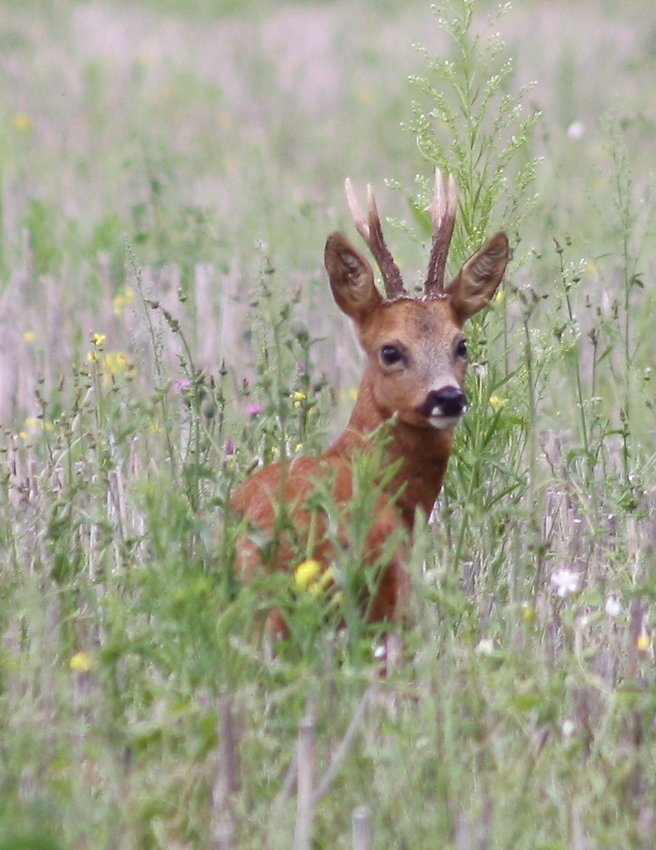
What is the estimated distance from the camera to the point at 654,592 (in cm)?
452

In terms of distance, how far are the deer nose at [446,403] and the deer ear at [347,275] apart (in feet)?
1.81

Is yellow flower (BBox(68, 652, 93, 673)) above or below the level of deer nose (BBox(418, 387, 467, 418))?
below

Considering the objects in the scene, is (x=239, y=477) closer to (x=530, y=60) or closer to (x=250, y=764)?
(x=250, y=764)

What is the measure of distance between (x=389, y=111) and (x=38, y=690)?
1160 cm

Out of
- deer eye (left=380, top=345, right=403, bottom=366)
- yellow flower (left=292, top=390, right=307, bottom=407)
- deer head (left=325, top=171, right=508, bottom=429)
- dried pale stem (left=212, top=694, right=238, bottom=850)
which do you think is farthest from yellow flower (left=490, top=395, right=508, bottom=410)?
dried pale stem (left=212, top=694, right=238, bottom=850)

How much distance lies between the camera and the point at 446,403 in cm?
567

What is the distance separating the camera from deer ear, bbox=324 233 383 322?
6.18 meters

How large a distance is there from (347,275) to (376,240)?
230 millimetres

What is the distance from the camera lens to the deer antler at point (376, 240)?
599 cm

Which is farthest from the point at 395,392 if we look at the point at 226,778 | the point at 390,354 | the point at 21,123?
the point at 21,123

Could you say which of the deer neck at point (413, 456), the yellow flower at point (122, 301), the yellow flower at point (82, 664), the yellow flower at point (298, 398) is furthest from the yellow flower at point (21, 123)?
the yellow flower at point (82, 664)

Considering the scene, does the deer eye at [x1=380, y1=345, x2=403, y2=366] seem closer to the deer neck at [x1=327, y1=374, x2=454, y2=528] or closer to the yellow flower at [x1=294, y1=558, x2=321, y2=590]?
the deer neck at [x1=327, y1=374, x2=454, y2=528]

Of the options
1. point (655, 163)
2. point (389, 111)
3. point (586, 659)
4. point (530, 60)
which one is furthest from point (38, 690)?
point (530, 60)

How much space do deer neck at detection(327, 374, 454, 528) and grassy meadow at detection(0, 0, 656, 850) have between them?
0.38 feet
